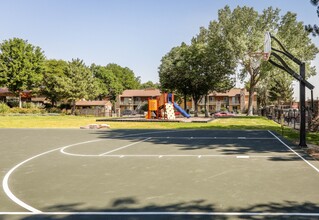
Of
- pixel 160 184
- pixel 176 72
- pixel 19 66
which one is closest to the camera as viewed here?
pixel 160 184

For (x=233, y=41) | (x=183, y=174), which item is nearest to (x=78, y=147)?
(x=183, y=174)

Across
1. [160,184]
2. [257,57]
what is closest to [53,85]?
[257,57]

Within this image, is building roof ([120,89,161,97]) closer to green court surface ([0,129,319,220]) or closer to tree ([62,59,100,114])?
tree ([62,59,100,114])

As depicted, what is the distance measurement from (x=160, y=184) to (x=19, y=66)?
208 ft

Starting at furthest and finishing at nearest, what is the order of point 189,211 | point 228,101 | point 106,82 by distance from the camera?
point 106,82 → point 228,101 → point 189,211

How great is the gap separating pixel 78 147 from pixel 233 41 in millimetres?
40911

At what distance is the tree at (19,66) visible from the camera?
6328 cm

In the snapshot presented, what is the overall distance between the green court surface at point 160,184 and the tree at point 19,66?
2098 inches

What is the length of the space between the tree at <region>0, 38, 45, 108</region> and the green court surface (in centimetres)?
5329

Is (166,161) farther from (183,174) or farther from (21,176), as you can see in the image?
(21,176)

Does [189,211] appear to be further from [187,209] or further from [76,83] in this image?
[76,83]

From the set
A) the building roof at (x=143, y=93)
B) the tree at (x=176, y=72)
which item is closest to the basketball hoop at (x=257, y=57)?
the tree at (x=176, y=72)

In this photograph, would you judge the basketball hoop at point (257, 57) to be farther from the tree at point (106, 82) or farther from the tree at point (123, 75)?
the tree at point (123, 75)

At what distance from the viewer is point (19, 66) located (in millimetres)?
64500
